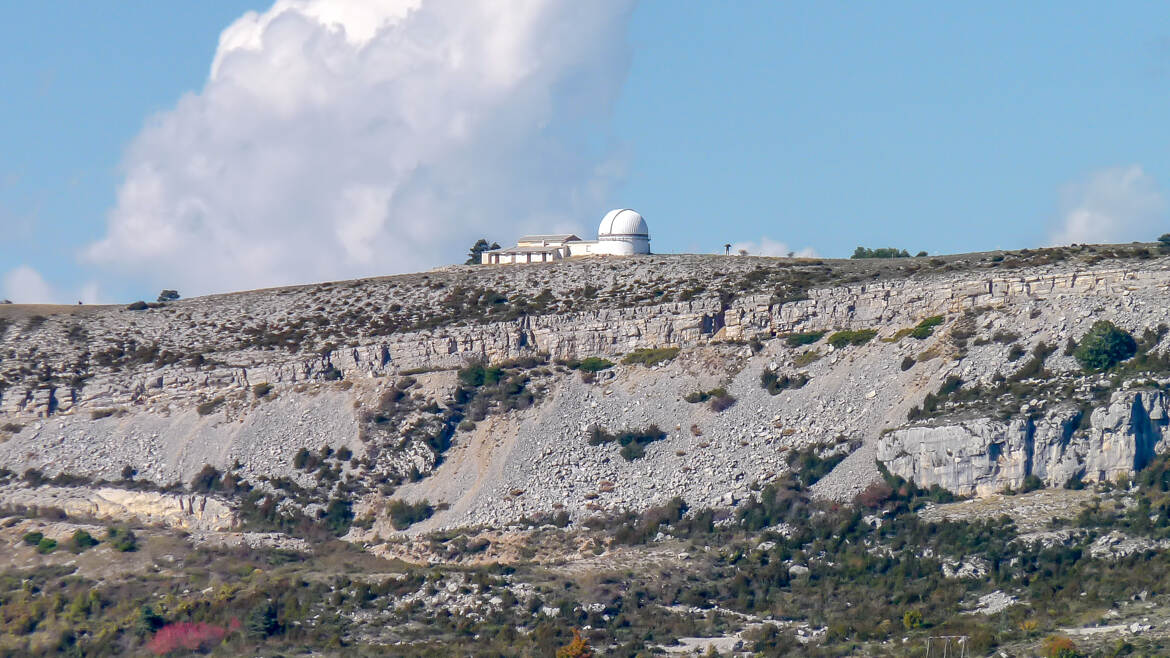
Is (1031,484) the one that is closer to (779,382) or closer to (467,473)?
(779,382)

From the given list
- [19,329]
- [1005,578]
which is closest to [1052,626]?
[1005,578]

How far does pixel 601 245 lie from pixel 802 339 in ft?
78.4

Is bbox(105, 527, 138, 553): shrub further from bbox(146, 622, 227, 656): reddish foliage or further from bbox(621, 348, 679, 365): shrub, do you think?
bbox(621, 348, 679, 365): shrub

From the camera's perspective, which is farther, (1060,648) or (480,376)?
(480,376)

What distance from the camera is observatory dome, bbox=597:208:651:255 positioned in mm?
105000

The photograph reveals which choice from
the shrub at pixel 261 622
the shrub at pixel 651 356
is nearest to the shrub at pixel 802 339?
the shrub at pixel 651 356

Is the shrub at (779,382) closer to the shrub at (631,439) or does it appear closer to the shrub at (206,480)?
the shrub at (631,439)

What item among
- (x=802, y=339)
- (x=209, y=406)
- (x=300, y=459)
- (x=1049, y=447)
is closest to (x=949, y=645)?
(x=1049, y=447)

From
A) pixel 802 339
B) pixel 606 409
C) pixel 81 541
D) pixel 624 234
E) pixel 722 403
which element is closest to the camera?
pixel 81 541

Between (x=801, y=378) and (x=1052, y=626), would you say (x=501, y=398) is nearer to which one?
(x=801, y=378)

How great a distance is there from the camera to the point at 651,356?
85938 millimetres

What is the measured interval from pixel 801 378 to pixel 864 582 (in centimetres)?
1677

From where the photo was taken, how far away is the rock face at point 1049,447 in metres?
68.9

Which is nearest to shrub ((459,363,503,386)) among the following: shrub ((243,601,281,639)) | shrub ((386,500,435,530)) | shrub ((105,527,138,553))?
shrub ((386,500,435,530))
